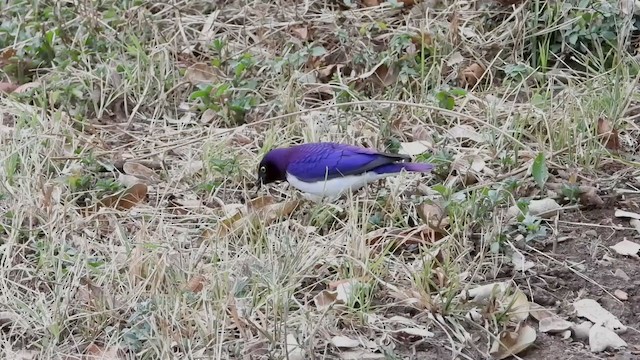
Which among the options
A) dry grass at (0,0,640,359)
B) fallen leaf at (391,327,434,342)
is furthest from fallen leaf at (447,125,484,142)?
fallen leaf at (391,327,434,342)

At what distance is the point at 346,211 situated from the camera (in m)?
3.53

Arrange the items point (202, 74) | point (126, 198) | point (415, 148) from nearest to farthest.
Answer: point (126, 198)
point (415, 148)
point (202, 74)

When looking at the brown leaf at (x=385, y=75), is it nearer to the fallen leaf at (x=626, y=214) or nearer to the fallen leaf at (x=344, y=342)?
the fallen leaf at (x=626, y=214)

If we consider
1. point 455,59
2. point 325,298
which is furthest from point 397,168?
point 455,59

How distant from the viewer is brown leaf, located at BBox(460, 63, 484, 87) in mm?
4520

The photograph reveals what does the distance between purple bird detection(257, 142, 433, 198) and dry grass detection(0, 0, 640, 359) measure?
0.07 meters

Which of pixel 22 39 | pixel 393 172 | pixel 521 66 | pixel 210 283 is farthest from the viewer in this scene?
pixel 22 39

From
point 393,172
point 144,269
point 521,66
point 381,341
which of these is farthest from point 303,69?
point 381,341

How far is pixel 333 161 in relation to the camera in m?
3.54

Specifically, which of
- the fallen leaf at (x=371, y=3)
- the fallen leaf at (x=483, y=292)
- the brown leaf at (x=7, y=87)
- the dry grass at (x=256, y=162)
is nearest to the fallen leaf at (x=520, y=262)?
the dry grass at (x=256, y=162)

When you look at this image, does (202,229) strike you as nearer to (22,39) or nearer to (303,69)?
(303,69)

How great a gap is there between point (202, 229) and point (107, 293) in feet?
1.86

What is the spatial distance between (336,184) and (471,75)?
4.10 feet

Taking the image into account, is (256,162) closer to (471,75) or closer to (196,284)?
(196,284)
